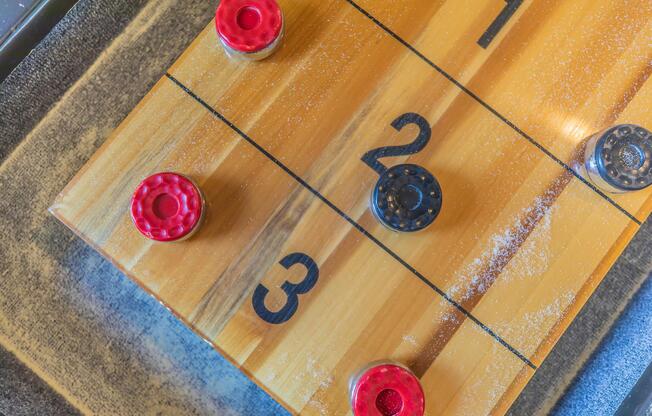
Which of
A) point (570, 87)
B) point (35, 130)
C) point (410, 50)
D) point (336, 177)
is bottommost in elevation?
point (35, 130)

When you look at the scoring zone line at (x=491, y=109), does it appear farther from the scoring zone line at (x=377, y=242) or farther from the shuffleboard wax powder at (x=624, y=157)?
the scoring zone line at (x=377, y=242)

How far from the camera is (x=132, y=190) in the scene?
2.61 feet

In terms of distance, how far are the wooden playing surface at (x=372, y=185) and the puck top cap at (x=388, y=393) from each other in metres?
0.05

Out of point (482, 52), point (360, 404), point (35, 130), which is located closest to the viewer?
point (360, 404)

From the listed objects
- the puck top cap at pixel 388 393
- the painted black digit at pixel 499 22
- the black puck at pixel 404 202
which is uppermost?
the painted black digit at pixel 499 22

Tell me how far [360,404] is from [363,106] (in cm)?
46

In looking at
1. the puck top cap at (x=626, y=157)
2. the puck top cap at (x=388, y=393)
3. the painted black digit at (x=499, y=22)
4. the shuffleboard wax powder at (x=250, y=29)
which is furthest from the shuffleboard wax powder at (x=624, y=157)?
the shuffleboard wax powder at (x=250, y=29)

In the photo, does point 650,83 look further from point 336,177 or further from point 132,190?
point 132,190

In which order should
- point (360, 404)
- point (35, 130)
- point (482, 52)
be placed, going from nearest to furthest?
point (360, 404) → point (482, 52) → point (35, 130)

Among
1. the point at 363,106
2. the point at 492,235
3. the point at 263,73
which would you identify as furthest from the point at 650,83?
the point at 263,73

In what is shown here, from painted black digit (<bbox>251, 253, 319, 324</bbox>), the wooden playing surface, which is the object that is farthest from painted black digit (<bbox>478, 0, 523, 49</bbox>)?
painted black digit (<bbox>251, 253, 319, 324</bbox>)

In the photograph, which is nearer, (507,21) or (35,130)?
(507,21)

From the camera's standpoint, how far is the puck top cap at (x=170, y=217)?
0.75 meters

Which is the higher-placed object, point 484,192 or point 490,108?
point 490,108
